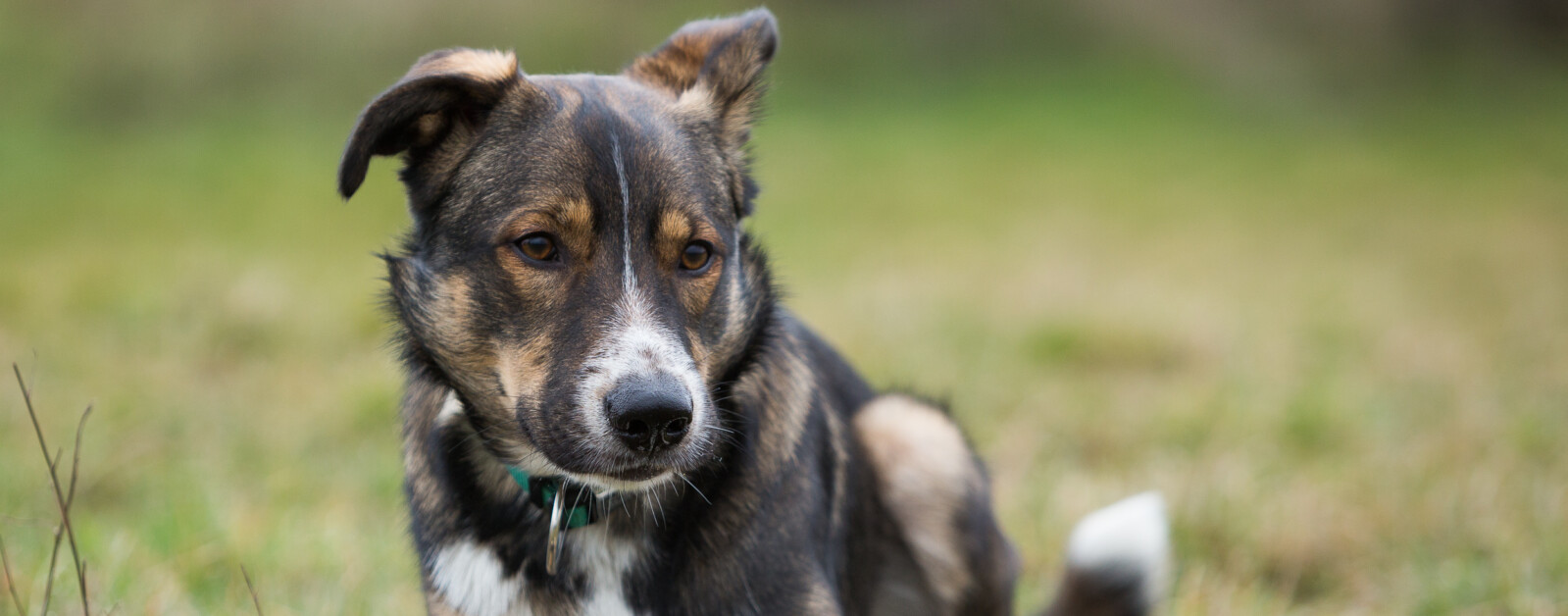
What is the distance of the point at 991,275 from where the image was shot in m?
9.80

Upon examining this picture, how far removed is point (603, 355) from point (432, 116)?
0.77 meters

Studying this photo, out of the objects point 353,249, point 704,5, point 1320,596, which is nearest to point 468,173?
point 1320,596

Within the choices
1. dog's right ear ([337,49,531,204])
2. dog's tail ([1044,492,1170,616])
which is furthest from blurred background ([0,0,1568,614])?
dog's tail ([1044,492,1170,616])

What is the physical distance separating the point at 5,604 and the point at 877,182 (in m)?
12.4

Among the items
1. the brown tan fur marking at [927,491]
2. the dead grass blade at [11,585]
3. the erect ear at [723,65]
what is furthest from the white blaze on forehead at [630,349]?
the dead grass blade at [11,585]

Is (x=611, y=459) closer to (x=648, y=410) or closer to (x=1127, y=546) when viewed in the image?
(x=648, y=410)

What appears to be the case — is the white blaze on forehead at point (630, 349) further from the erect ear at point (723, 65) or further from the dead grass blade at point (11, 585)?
the dead grass blade at point (11, 585)

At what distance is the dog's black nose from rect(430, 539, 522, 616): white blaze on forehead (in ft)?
2.00

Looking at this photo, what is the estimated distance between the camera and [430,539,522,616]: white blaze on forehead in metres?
2.86

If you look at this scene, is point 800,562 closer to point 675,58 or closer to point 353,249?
point 675,58

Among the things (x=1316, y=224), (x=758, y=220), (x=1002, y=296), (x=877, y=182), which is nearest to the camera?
(x=1002, y=296)

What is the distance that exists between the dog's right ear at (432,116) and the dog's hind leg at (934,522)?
1.49 meters

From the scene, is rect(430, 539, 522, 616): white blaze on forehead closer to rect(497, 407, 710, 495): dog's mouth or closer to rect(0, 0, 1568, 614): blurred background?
rect(497, 407, 710, 495): dog's mouth

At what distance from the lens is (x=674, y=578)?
113 inches
